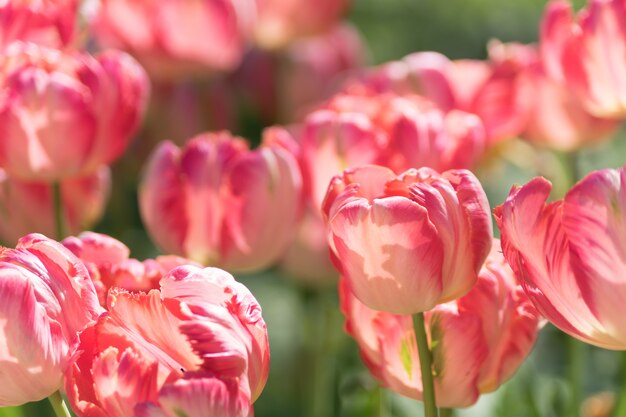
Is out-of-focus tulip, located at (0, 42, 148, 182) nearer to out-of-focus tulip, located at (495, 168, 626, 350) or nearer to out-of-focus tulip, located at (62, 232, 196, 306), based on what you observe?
out-of-focus tulip, located at (62, 232, 196, 306)

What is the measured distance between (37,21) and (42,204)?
101 mm

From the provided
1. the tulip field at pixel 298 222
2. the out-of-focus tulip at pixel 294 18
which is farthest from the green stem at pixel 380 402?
the out-of-focus tulip at pixel 294 18

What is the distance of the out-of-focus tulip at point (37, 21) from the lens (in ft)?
1.63

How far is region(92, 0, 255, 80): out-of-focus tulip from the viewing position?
2.27 feet

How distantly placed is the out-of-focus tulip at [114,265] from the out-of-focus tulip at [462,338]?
0.06m

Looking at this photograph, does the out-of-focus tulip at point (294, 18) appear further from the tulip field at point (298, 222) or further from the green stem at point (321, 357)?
the green stem at point (321, 357)

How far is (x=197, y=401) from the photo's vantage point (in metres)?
0.31

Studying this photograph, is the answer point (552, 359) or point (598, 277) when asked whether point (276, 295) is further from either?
point (598, 277)

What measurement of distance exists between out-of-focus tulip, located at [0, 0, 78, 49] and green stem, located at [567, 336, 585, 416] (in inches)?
10.4

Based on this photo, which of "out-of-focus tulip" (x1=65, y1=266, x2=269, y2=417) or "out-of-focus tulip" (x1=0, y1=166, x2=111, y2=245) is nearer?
"out-of-focus tulip" (x1=65, y1=266, x2=269, y2=417)

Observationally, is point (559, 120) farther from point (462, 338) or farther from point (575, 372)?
point (462, 338)

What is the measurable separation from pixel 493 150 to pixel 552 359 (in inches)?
11.8

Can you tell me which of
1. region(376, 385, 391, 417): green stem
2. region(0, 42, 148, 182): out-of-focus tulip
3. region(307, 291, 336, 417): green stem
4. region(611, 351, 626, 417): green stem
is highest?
region(0, 42, 148, 182): out-of-focus tulip

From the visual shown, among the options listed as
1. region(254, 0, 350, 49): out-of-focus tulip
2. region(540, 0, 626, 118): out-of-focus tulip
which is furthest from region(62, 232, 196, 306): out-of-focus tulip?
region(254, 0, 350, 49): out-of-focus tulip
